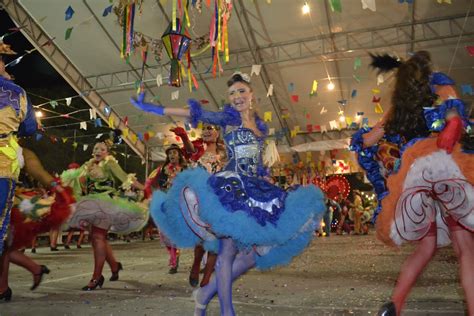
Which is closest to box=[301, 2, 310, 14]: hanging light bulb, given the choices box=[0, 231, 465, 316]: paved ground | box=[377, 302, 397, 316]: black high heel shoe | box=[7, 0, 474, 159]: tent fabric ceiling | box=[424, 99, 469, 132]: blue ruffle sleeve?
box=[7, 0, 474, 159]: tent fabric ceiling

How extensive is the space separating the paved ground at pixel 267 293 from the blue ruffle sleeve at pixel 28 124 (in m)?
1.31

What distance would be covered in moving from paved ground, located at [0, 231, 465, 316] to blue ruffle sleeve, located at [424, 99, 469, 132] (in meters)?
1.25

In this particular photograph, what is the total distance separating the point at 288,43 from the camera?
13977mm

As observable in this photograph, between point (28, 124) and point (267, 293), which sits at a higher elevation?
point (28, 124)

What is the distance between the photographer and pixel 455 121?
7.66 ft

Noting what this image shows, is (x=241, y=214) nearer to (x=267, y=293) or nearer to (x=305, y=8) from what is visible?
(x=267, y=293)

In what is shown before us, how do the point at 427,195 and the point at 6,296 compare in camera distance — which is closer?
the point at 427,195

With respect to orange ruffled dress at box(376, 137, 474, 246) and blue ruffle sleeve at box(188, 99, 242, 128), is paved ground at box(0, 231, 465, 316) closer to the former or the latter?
orange ruffled dress at box(376, 137, 474, 246)

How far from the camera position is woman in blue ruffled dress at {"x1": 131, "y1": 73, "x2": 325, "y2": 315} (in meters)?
2.53

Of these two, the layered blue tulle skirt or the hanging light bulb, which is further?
the hanging light bulb

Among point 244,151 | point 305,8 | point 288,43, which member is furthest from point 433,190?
point 288,43

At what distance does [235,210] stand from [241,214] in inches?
1.6

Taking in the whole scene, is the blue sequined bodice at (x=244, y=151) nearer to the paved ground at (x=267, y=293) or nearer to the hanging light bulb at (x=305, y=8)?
the paved ground at (x=267, y=293)

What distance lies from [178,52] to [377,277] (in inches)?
152
